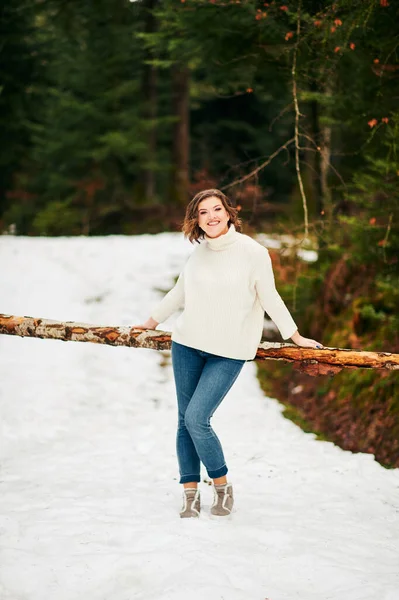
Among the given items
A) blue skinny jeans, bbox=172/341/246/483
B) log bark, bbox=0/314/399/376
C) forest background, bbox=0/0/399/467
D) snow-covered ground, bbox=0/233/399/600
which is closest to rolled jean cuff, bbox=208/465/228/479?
blue skinny jeans, bbox=172/341/246/483

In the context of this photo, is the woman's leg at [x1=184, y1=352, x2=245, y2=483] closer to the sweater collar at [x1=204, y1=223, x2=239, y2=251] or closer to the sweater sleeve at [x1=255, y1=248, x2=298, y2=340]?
the sweater sleeve at [x1=255, y1=248, x2=298, y2=340]

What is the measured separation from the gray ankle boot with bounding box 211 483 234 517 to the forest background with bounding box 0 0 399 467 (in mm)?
1988

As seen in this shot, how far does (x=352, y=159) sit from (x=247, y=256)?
5.89 m

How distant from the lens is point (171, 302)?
15.5 feet

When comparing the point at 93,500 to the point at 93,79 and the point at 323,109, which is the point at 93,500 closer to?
the point at 323,109

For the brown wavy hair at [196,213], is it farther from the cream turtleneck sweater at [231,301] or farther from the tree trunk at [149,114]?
the tree trunk at [149,114]

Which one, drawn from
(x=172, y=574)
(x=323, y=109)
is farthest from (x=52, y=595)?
(x=323, y=109)

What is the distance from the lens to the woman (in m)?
4.28

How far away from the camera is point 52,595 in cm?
348

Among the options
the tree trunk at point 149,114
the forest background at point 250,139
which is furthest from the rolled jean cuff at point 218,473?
the tree trunk at point 149,114

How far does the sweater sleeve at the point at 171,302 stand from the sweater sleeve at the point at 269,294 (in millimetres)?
649

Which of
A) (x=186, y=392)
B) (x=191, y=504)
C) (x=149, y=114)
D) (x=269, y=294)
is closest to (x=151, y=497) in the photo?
(x=191, y=504)

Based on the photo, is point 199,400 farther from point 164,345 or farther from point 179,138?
point 179,138

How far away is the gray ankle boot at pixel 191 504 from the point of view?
4.54 meters
